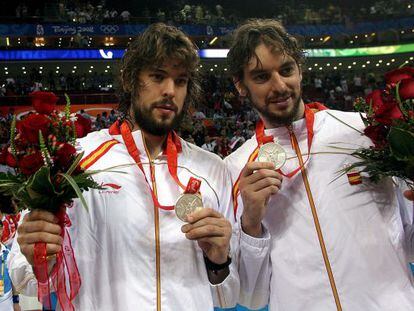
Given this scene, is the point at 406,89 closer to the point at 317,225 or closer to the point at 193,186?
the point at 317,225

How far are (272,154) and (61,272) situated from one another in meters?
1.00

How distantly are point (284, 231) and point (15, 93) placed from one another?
1993cm

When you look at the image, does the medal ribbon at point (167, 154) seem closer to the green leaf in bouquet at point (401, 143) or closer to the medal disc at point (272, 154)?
the medal disc at point (272, 154)

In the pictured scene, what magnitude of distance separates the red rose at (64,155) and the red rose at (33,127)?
81 millimetres

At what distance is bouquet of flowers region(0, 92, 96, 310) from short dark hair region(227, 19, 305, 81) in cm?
99

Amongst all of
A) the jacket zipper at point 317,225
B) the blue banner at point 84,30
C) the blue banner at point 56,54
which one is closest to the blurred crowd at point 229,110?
the blue banner at point 56,54

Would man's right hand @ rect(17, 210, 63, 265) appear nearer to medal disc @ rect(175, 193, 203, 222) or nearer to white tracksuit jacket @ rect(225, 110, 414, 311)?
medal disc @ rect(175, 193, 203, 222)

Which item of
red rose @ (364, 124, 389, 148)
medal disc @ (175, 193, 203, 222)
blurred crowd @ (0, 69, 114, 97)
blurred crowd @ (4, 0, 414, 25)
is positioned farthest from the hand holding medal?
blurred crowd @ (4, 0, 414, 25)

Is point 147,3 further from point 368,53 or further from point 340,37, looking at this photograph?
point 368,53

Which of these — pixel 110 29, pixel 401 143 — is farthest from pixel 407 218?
pixel 110 29

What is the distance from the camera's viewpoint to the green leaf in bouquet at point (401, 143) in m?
1.78

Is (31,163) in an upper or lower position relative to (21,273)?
upper

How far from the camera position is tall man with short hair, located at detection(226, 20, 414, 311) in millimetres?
2086

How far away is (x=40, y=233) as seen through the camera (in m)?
1.71
